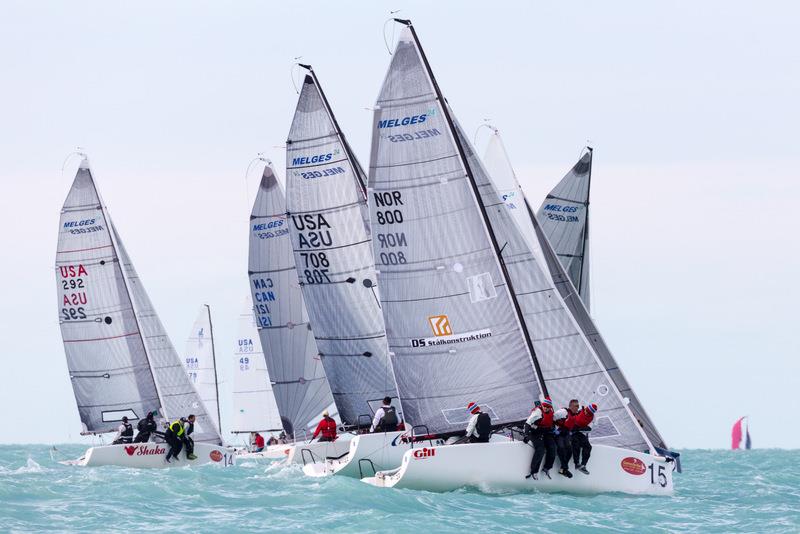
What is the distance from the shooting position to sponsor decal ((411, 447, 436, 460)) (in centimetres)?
2241

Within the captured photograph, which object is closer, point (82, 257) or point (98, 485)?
point (98, 485)

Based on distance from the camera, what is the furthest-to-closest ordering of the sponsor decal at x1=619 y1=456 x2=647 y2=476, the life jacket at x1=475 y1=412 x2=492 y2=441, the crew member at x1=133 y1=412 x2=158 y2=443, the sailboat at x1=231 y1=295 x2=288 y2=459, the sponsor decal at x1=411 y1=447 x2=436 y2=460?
1. the sailboat at x1=231 y1=295 x2=288 y2=459
2. the crew member at x1=133 y1=412 x2=158 y2=443
3. the life jacket at x1=475 y1=412 x2=492 y2=441
4. the sponsor decal at x1=619 y1=456 x2=647 y2=476
5. the sponsor decal at x1=411 y1=447 x2=436 y2=460

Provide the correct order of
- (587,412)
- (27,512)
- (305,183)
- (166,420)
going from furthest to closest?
(166,420), (305,183), (587,412), (27,512)

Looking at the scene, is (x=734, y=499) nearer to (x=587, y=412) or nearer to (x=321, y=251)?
(x=587, y=412)

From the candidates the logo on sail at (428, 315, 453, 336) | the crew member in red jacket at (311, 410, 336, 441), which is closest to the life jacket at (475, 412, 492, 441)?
the logo on sail at (428, 315, 453, 336)

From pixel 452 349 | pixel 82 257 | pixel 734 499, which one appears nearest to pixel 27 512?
pixel 452 349

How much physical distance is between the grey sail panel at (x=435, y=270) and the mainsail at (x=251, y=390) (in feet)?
74.8

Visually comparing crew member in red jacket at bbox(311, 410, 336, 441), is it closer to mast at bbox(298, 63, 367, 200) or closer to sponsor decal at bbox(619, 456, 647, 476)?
mast at bbox(298, 63, 367, 200)

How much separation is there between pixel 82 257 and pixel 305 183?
7018 mm

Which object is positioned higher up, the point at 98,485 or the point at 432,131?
the point at 432,131

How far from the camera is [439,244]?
24.6 m

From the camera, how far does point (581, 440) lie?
22.7 metres

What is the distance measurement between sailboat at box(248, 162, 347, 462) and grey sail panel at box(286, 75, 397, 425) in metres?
4.65

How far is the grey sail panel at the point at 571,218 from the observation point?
33.8 m
